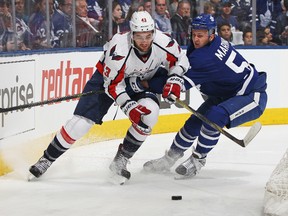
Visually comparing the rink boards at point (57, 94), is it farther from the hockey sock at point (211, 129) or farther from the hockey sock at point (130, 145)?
the hockey sock at point (211, 129)

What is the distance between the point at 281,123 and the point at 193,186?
3.61m

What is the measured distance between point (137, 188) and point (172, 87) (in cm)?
61

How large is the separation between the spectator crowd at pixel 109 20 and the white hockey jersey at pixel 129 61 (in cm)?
130

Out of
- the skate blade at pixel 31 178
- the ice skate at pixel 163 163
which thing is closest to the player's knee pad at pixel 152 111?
the ice skate at pixel 163 163

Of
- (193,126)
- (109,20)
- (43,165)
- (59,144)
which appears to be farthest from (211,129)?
(109,20)

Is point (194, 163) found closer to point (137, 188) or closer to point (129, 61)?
point (137, 188)

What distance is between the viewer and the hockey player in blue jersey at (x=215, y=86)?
518 cm

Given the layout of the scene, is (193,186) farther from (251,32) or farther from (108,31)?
(251,32)

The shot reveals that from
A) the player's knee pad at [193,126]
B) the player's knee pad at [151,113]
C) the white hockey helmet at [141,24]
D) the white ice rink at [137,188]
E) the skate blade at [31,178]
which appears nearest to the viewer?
the white ice rink at [137,188]

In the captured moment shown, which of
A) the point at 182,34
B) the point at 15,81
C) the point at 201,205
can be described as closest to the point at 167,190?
the point at 201,205

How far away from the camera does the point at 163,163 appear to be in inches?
217

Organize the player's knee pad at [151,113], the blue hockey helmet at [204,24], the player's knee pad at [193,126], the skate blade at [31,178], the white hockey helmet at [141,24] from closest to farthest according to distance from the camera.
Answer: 1. the white hockey helmet at [141,24]
2. the player's knee pad at [151,113]
3. the skate blade at [31,178]
4. the blue hockey helmet at [204,24]
5. the player's knee pad at [193,126]

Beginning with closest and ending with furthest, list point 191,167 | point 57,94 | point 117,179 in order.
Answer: point 117,179
point 191,167
point 57,94

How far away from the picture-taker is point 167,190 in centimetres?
483
